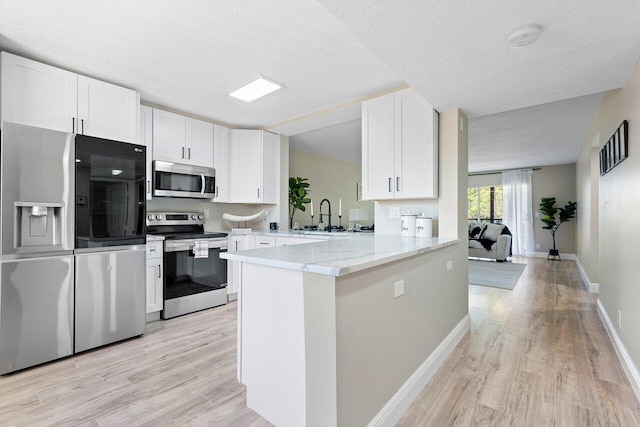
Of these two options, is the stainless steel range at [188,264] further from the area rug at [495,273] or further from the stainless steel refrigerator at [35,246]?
the area rug at [495,273]

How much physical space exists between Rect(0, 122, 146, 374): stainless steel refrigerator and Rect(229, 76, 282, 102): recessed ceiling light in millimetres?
1125

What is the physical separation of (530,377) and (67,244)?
363cm

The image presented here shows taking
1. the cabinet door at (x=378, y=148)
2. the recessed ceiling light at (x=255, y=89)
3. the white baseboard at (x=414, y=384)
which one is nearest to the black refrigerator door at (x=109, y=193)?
the recessed ceiling light at (x=255, y=89)

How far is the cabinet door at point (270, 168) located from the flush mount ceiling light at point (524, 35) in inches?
123

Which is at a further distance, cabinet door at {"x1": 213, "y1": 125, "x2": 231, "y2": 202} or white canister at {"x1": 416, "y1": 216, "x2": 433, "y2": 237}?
cabinet door at {"x1": 213, "y1": 125, "x2": 231, "y2": 202}

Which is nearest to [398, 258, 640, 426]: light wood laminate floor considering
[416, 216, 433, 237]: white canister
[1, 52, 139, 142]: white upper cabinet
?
[416, 216, 433, 237]: white canister

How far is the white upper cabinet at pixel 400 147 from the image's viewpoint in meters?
2.77

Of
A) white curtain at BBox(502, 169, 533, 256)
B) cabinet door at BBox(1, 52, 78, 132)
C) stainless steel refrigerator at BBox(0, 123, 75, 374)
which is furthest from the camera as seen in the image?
white curtain at BBox(502, 169, 533, 256)

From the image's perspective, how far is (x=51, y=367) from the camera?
2.27 metres

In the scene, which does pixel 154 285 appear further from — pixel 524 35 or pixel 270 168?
pixel 524 35

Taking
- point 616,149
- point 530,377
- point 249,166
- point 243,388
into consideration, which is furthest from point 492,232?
point 243,388

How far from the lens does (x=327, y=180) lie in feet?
20.9

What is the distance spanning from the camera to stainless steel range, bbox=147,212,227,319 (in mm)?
3268

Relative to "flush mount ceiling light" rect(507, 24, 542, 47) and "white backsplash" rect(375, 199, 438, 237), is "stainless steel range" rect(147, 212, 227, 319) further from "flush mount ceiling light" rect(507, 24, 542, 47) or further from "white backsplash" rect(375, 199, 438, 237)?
"flush mount ceiling light" rect(507, 24, 542, 47)
